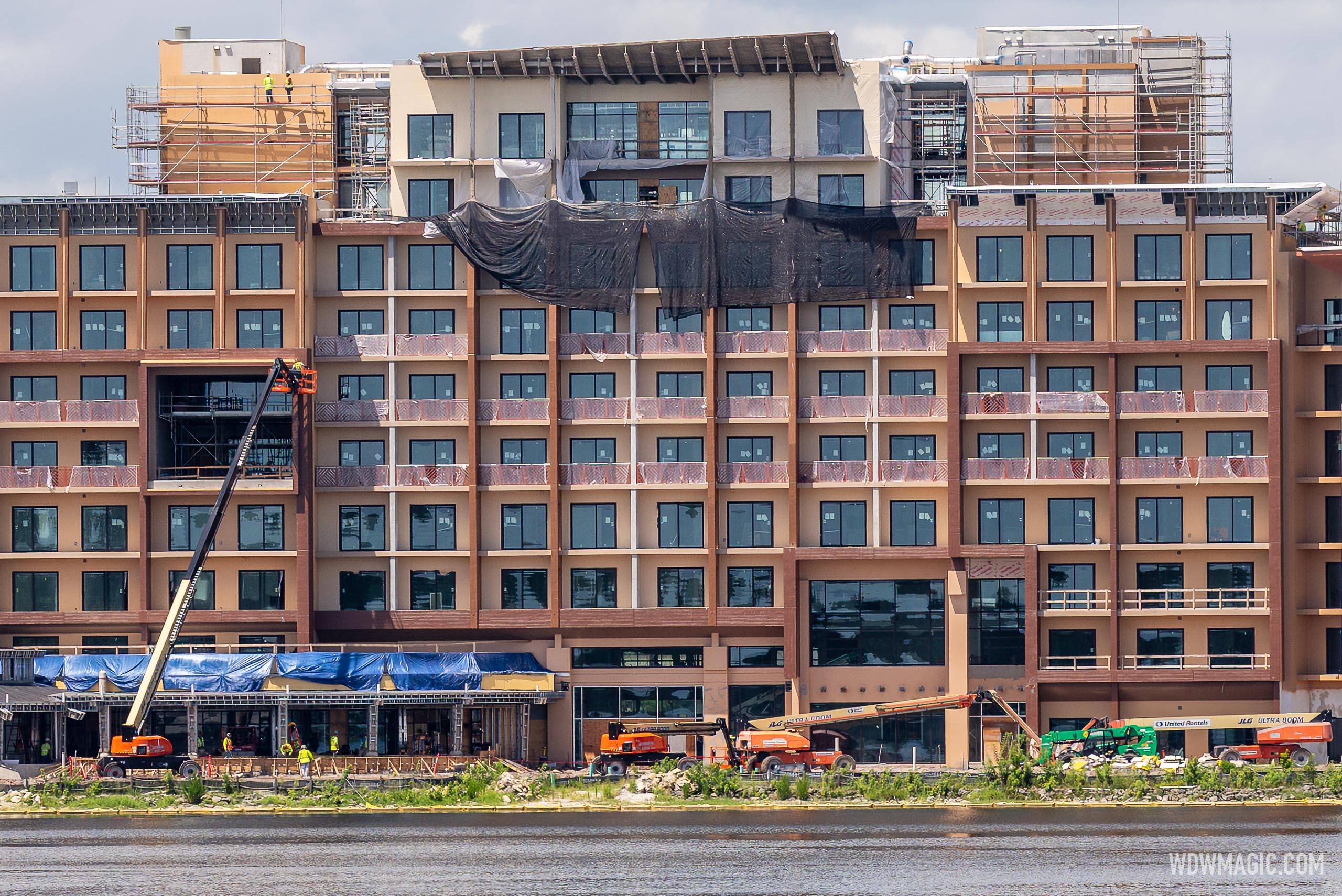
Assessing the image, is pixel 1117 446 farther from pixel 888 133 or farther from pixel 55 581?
pixel 55 581

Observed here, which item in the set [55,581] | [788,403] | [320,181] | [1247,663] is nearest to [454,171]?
[320,181]

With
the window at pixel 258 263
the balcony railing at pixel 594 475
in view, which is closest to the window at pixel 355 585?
the balcony railing at pixel 594 475

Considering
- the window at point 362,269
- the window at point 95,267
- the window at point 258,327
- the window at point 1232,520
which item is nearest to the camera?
the window at point 1232,520

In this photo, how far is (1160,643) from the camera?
12638 cm

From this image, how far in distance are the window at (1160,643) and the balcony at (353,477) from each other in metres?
39.2

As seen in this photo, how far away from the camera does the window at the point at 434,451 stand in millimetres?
130250

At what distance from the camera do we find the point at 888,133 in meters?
132

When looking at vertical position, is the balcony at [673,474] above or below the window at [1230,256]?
below

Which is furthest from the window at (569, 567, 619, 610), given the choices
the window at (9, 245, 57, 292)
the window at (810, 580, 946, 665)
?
the window at (9, 245, 57, 292)

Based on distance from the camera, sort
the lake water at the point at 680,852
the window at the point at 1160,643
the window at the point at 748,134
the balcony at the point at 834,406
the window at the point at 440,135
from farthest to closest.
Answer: the window at the point at 440,135
the window at the point at 748,134
the balcony at the point at 834,406
the window at the point at 1160,643
the lake water at the point at 680,852

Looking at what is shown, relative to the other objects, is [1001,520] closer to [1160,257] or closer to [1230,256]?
[1160,257]

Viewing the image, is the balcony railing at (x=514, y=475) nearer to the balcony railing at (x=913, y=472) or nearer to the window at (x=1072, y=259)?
the balcony railing at (x=913, y=472)

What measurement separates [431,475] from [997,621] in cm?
2986

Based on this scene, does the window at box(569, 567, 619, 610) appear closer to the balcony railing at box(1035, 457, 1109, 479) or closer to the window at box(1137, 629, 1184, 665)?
the balcony railing at box(1035, 457, 1109, 479)
